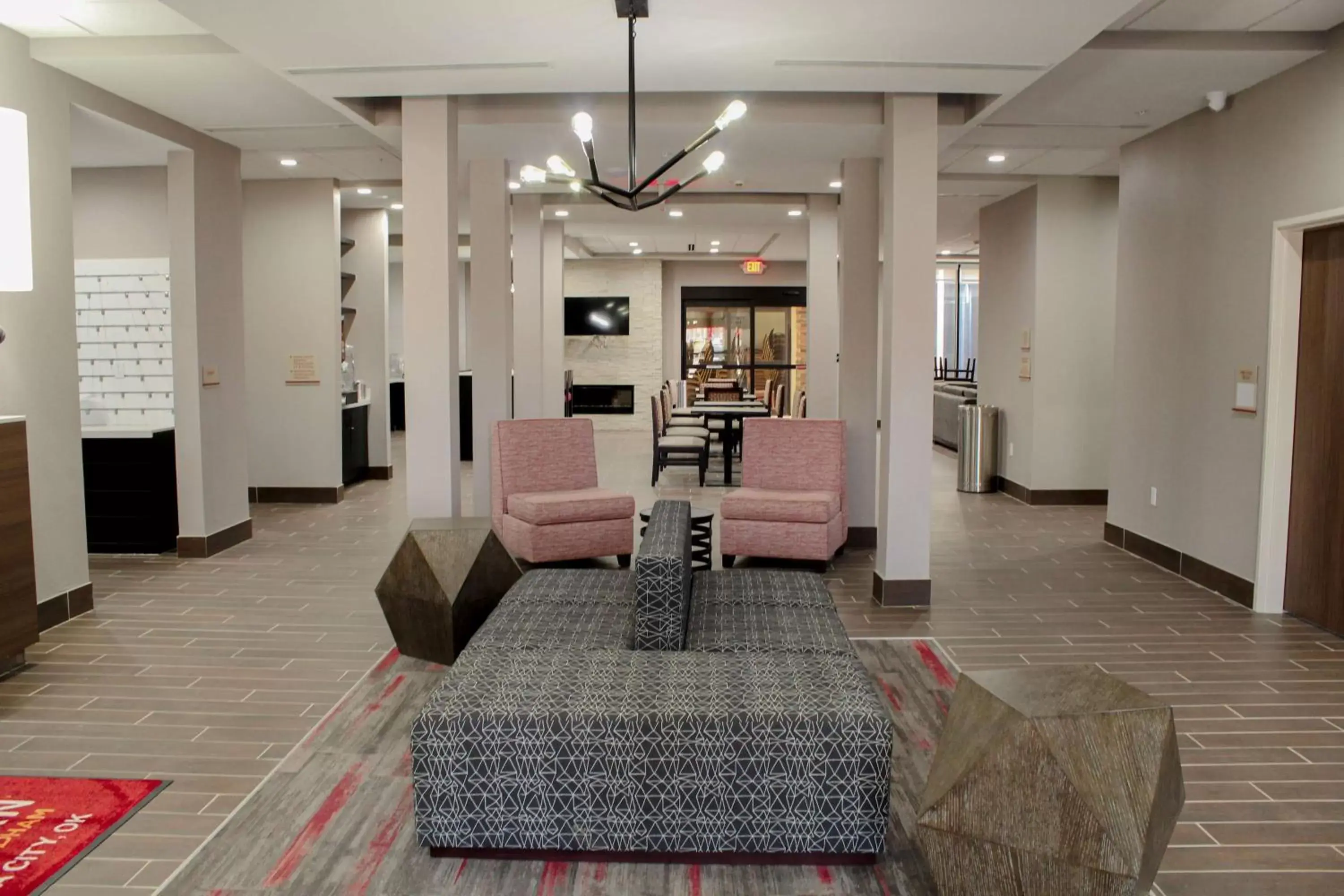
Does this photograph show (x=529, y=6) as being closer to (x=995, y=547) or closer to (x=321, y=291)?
(x=995, y=547)

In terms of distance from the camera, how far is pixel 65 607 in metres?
5.11

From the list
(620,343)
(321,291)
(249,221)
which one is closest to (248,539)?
(321,291)

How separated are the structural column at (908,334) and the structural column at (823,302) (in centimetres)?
357

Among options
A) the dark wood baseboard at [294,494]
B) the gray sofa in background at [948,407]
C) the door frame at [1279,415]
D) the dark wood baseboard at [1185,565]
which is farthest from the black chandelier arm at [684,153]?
the gray sofa in background at [948,407]

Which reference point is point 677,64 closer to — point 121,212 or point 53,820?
point 53,820

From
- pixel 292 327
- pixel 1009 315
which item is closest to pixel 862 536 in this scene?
pixel 1009 315

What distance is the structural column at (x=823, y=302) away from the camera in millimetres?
9047

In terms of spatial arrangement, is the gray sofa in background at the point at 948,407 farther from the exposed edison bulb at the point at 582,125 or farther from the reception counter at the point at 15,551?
the reception counter at the point at 15,551

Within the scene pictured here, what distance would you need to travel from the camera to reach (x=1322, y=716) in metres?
3.87

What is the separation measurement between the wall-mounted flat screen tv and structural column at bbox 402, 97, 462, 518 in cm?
1050

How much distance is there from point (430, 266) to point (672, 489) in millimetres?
4575

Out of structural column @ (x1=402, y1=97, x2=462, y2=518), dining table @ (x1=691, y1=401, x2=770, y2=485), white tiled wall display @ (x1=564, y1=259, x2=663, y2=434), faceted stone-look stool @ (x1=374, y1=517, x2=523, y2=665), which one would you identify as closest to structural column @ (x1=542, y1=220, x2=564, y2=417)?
dining table @ (x1=691, y1=401, x2=770, y2=485)

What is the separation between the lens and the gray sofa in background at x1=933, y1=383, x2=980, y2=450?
43.0 feet

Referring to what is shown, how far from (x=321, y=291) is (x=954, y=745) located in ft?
24.6
